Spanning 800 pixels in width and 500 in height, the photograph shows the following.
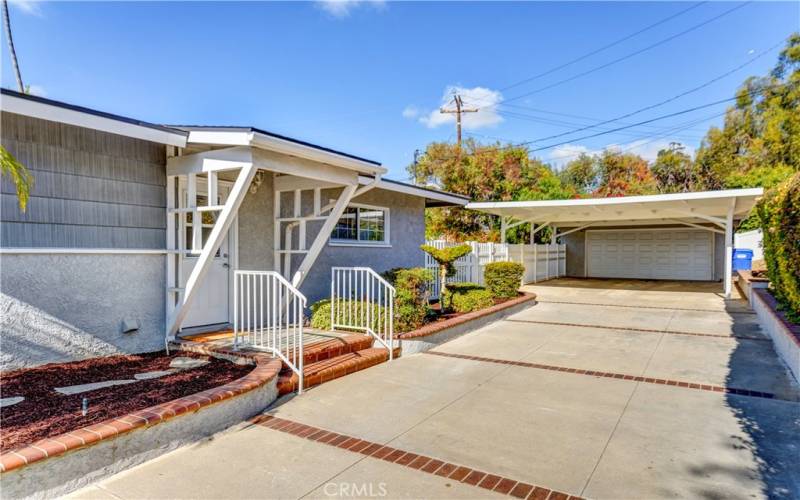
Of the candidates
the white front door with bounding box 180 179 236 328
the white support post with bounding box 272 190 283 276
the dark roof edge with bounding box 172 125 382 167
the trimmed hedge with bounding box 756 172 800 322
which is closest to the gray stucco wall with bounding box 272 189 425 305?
the white support post with bounding box 272 190 283 276

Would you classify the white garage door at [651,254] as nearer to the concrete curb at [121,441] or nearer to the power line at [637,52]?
the power line at [637,52]

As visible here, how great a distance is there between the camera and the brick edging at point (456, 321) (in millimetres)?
6648

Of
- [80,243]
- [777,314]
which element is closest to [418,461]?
[80,243]

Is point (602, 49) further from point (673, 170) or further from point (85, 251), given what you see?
point (85, 251)

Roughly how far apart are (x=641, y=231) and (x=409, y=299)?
16.6m

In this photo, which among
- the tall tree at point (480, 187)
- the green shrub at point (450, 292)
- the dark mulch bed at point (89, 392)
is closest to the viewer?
the dark mulch bed at point (89, 392)

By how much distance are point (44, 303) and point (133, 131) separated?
199cm

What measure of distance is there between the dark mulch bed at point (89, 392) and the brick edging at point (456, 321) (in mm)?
2543

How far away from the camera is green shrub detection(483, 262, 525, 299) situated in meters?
10.9

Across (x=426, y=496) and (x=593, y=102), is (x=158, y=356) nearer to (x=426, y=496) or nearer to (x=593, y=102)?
(x=426, y=496)

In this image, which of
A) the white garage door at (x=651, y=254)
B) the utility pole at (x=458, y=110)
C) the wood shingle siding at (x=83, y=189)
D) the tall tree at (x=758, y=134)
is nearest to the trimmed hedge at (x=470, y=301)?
the wood shingle siding at (x=83, y=189)

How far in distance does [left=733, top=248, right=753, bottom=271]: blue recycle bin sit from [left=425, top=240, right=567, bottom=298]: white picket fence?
21.1ft

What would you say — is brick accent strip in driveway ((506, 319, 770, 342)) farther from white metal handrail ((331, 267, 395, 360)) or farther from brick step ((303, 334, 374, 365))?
brick step ((303, 334, 374, 365))

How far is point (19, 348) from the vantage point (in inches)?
175
